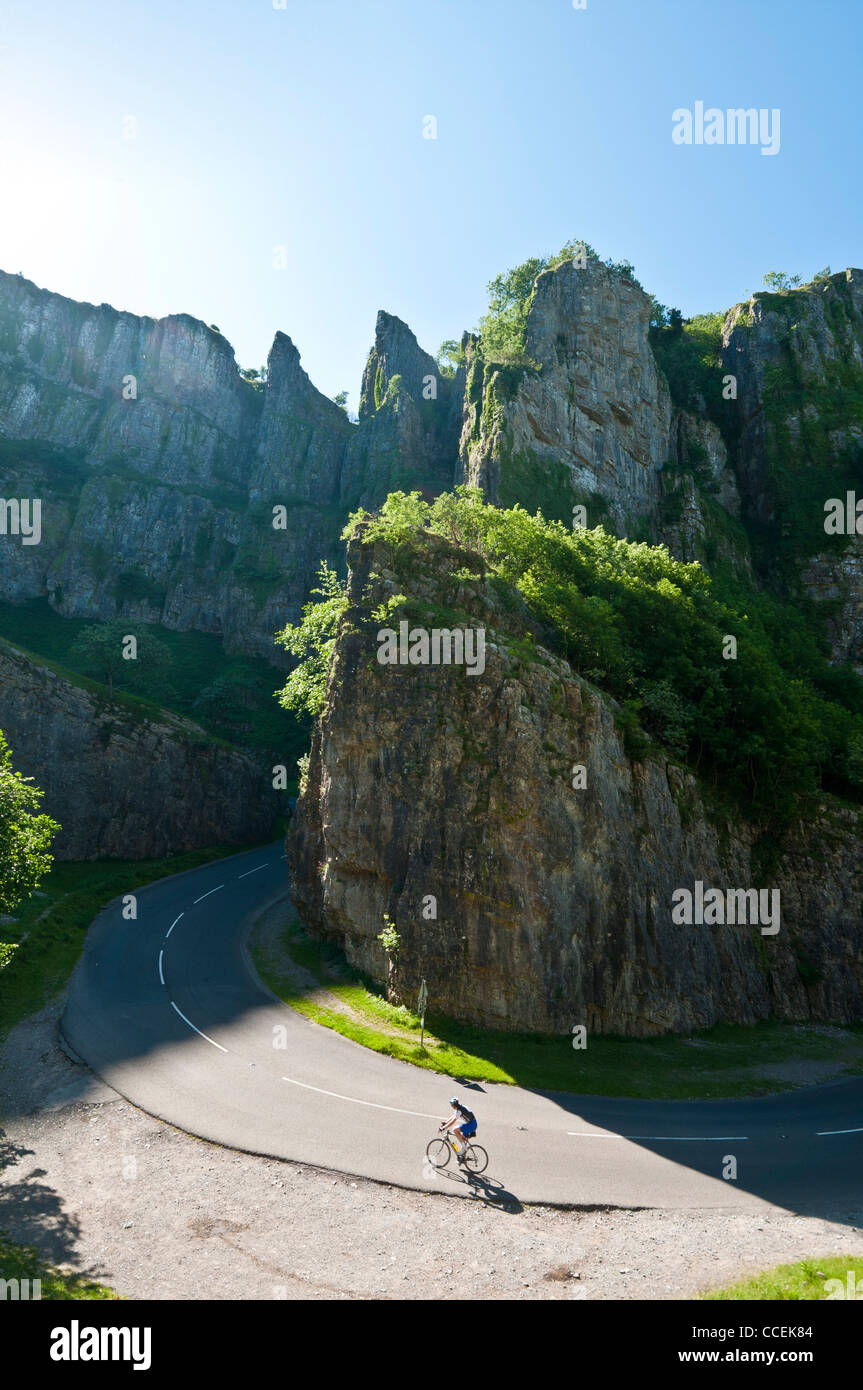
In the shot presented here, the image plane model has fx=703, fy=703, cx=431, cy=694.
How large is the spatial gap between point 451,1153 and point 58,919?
26538mm

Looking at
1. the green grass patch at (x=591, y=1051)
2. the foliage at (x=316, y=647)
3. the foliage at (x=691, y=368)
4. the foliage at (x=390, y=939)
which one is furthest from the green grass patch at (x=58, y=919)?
the foliage at (x=691, y=368)

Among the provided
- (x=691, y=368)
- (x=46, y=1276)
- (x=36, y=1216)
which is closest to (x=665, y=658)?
(x=36, y=1216)

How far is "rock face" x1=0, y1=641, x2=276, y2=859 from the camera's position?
49750mm

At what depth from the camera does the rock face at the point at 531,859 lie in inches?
973

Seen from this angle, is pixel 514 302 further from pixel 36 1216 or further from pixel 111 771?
pixel 36 1216

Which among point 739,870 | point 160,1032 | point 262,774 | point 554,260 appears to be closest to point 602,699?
point 739,870

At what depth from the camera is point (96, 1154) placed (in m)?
16.4

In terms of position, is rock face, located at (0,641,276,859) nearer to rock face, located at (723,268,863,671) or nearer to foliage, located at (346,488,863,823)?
foliage, located at (346,488,863,823)

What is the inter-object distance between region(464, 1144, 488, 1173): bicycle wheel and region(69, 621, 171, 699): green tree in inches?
2099

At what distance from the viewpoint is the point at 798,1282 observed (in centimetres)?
1141

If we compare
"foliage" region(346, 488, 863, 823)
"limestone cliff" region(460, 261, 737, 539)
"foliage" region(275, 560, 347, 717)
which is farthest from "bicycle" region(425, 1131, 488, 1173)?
"limestone cliff" region(460, 261, 737, 539)

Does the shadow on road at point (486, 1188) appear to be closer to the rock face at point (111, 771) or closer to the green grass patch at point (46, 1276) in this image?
the green grass patch at point (46, 1276)

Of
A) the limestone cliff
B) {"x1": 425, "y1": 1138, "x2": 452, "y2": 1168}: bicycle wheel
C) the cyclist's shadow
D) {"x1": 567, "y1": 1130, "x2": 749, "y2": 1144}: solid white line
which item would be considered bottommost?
{"x1": 567, "y1": 1130, "x2": 749, "y2": 1144}: solid white line
